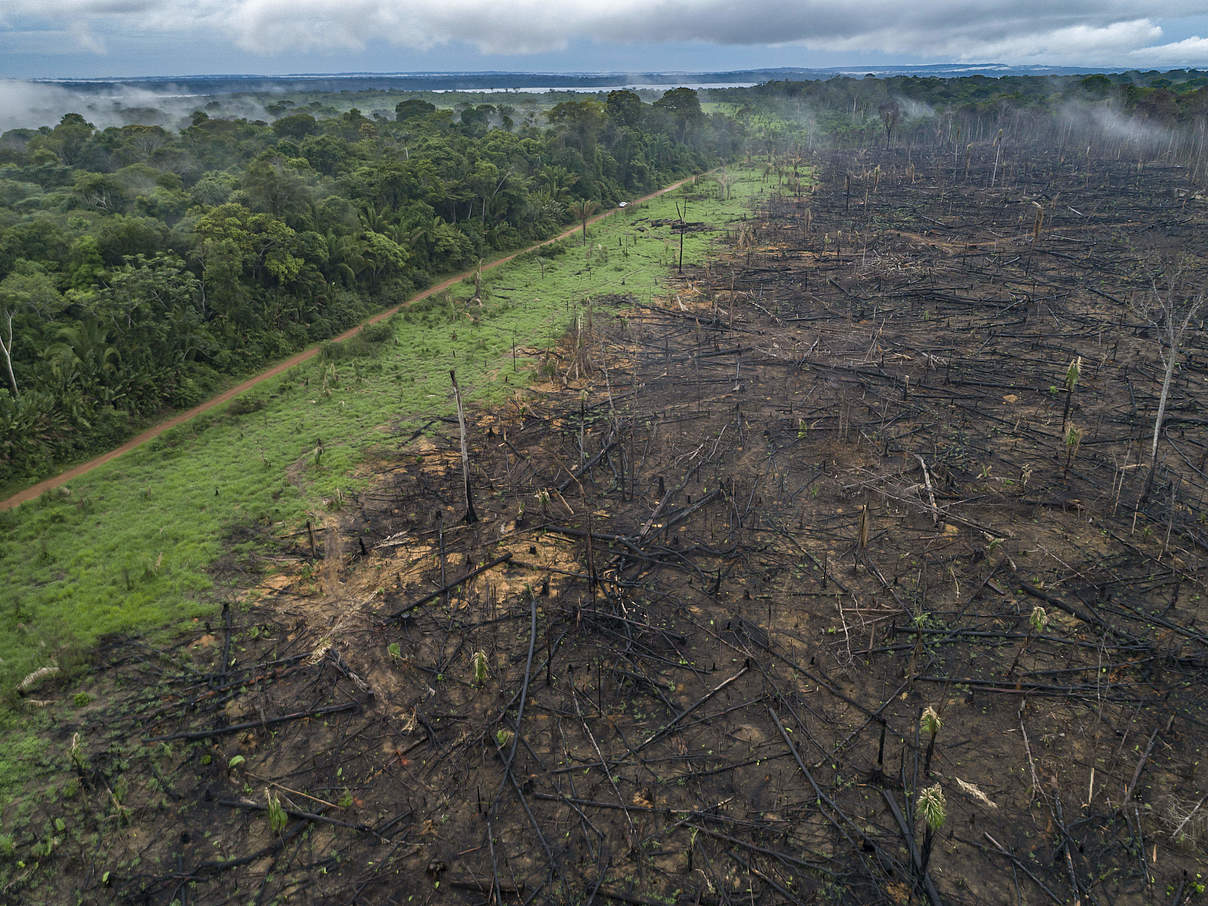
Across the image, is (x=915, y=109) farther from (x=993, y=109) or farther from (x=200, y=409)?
(x=200, y=409)

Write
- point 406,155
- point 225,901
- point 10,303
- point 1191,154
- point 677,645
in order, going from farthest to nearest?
point 1191,154 → point 406,155 → point 10,303 → point 677,645 → point 225,901

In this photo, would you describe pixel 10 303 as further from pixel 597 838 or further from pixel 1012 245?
pixel 1012 245

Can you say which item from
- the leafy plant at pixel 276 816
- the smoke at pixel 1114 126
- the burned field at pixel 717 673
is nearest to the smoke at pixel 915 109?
the smoke at pixel 1114 126

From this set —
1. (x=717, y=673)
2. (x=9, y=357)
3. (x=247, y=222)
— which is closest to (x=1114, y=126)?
(x=247, y=222)

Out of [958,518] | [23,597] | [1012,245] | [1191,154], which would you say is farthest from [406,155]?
[1191,154]

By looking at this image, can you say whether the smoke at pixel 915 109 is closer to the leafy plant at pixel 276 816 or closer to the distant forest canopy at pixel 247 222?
the distant forest canopy at pixel 247 222
